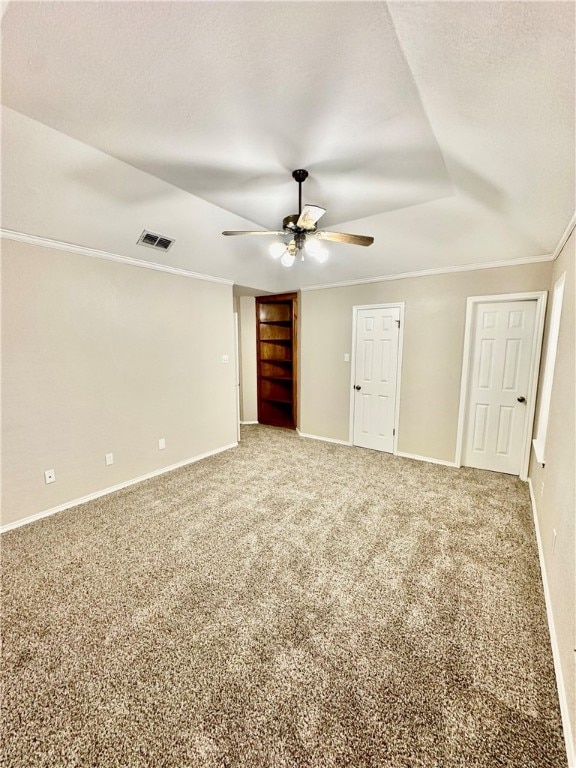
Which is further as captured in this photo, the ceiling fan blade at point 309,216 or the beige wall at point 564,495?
the ceiling fan blade at point 309,216

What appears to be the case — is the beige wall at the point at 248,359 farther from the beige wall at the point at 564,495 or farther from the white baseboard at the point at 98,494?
the beige wall at the point at 564,495

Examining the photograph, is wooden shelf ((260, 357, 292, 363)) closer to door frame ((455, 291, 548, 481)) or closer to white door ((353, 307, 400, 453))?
white door ((353, 307, 400, 453))

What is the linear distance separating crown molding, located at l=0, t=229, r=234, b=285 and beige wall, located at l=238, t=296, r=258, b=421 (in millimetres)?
1455

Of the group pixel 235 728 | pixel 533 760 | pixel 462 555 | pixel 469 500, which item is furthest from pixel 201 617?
pixel 469 500

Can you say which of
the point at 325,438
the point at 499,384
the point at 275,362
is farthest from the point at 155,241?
the point at 499,384

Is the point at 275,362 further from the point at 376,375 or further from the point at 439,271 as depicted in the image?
the point at 439,271

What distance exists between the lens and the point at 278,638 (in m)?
1.57

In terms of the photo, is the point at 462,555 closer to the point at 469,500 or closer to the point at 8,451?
the point at 469,500

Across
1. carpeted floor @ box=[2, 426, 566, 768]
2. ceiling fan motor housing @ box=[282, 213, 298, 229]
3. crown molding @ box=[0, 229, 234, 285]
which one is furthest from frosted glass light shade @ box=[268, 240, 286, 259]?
carpeted floor @ box=[2, 426, 566, 768]

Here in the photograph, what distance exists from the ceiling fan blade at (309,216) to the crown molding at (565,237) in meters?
1.75

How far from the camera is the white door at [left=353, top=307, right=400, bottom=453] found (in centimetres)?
406

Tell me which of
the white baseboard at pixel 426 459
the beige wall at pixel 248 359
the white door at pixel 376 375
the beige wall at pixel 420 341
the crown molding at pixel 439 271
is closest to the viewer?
the crown molding at pixel 439 271

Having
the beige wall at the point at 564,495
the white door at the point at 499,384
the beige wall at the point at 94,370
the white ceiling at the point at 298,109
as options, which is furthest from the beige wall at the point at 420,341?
the beige wall at the point at 94,370

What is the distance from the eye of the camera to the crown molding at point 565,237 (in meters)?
2.17
